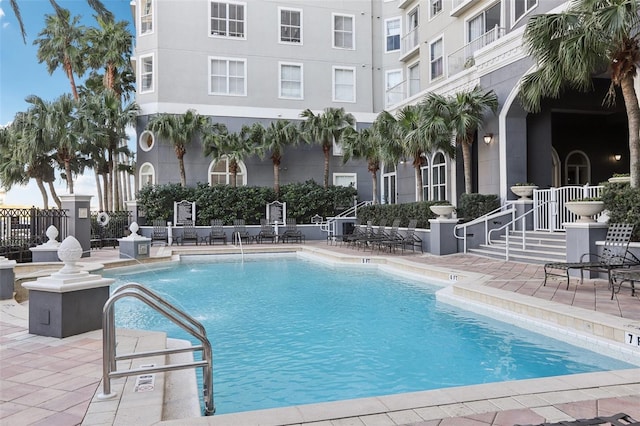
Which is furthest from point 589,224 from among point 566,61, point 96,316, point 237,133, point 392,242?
point 237,133

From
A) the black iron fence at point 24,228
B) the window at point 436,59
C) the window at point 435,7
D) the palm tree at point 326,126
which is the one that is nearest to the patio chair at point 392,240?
the palm tree at point 326,126

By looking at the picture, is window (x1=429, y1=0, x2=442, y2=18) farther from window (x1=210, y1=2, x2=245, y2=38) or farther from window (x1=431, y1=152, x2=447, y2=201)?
window (x1=210, y1=2, x2=245, y2=38)

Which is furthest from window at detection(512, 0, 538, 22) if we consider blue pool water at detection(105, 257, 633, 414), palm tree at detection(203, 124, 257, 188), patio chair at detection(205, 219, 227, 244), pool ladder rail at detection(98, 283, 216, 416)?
pool ladder rail at detection(98, 283, 216, 416)

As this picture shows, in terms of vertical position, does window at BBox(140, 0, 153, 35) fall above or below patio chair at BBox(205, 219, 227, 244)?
above

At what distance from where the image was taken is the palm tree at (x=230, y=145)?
22078 millimetres

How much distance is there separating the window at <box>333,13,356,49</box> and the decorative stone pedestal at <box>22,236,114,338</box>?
2362 cm

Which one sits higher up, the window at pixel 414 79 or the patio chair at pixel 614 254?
the window at pixel 414 79

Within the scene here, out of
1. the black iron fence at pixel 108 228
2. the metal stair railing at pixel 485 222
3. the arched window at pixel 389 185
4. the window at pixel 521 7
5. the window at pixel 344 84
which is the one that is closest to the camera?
the metal stair railing at pixel 485 222

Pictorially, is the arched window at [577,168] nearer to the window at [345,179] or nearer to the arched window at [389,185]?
the arched window at [389,185]

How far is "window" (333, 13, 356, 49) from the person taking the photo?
85.9 feet

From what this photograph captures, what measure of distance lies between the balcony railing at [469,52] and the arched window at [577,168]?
566 cm

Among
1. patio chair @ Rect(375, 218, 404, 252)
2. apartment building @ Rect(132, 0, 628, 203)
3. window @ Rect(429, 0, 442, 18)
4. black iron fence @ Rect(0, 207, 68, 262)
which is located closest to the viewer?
black iron fence @ Rect(0, 207, 68, 262)

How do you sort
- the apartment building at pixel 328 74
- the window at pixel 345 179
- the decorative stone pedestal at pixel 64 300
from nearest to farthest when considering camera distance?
1. the decorative stone pedestal at pixel 64 300
2. the apartment building at pixel 328 74
3. the window at pixel 345 179

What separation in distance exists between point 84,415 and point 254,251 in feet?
45.4
